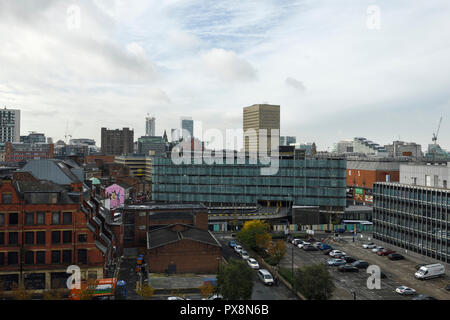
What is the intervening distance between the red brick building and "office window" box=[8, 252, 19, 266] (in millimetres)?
117219

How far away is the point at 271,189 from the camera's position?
106 meters

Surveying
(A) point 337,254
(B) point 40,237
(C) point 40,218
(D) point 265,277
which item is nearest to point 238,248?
(D) point 265,277

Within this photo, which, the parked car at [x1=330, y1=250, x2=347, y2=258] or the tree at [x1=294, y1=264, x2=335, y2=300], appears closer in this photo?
the tree at [x1=294, y1=264, x2=335, y2=300]

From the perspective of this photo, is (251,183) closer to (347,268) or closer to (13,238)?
(347,268)

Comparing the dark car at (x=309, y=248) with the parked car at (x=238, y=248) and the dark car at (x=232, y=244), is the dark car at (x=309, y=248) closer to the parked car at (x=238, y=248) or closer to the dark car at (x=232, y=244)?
the parked car at (x=238, y=248)

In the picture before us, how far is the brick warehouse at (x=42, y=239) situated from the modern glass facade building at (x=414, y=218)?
171 ft

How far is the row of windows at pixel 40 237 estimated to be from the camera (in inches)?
1905

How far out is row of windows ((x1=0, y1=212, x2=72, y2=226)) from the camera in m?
48.5

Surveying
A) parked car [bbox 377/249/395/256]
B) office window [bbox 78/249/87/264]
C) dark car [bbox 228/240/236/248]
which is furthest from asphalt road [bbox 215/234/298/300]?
parked car [bbox 377/249/395/256]

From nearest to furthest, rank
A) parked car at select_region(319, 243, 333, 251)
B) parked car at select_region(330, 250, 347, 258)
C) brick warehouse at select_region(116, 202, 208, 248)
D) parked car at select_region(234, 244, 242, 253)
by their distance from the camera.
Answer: parked car at select_region(330, 250, 347, 258)
parked car at select_region(234, 244, 242, 253)
brick warehouse at select_region(116, 202, 208, 248)
parked car at select_region(319, 243, 333, 251)

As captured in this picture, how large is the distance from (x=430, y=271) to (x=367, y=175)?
8616cm

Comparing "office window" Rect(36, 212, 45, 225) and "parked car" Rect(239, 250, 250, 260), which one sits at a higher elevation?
"office window" Rect(36, 212, 45, 225)

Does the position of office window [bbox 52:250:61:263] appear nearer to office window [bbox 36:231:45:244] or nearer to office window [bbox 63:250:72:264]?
office window [bbox 63:250:72:264]

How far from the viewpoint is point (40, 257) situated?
48.8 metres
